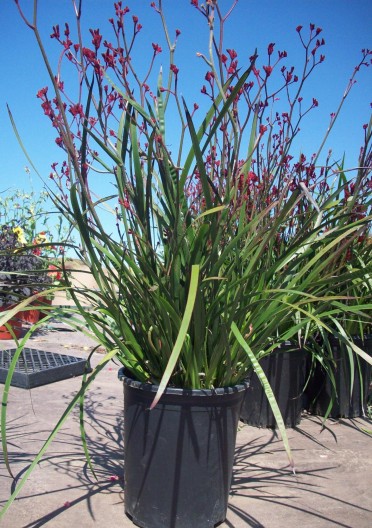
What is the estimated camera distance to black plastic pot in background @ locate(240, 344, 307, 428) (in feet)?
9.07

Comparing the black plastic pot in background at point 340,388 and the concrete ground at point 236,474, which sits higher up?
the black plastic pot in background at point 340,388

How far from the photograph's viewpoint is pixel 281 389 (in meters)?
2.78

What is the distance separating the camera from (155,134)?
1522 millimetres

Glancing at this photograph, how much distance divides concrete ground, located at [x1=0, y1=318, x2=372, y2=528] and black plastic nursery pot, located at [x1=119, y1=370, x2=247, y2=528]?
0.15 metres

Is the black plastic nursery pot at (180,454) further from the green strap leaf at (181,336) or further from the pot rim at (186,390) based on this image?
the green strap leaf at (181,336)

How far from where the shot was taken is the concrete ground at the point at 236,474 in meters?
1.77

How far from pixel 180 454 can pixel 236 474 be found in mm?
668

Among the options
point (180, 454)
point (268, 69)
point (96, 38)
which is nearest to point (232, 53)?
point (268, 69)

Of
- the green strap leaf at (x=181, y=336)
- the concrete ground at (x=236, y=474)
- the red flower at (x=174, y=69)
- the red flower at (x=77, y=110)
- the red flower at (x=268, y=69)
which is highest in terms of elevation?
the red flower at (x=268, y=69)

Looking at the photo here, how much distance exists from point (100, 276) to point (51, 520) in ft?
2.68

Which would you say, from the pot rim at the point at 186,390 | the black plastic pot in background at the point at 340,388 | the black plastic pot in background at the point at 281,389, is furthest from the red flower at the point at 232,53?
the black plastic pot in background at the point at 340,388

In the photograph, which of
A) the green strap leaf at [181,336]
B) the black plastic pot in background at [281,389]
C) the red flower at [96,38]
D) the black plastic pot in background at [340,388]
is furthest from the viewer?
the black plastic pot in background at [340,388]

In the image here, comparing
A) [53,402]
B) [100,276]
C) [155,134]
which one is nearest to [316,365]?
[53,402]

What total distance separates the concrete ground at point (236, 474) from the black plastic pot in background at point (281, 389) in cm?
7
